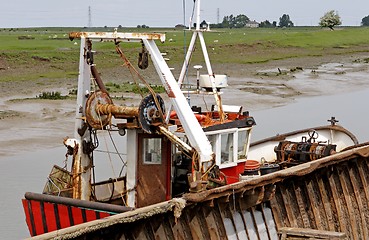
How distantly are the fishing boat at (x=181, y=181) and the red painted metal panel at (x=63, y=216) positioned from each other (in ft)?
0.05

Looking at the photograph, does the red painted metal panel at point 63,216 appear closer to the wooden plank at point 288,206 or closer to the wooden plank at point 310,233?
the wooden plank at point 310,233

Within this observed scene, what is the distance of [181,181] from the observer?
13.6 meters

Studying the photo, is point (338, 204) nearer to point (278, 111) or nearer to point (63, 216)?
point (63, 216)

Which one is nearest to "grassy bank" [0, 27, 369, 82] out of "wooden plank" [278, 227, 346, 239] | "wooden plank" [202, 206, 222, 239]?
"wooden plank" [278, 227, 346, 239]

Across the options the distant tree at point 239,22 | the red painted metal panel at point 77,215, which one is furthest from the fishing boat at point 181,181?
the distant tree at point 239,22

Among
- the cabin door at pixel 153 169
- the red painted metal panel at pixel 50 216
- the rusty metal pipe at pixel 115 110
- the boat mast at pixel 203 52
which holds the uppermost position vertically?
the boat mast at pixel 203 52

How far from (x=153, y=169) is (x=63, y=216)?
6.70ft

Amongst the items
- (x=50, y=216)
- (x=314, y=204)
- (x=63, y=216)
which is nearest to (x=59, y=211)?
(x=63, y=216)

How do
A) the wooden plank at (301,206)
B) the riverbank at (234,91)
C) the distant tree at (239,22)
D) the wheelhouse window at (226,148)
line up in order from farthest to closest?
the distant tree at (239,22) → the riverbank at (234,91) → the wheelhouse window at (226,148) → the wooden plank at (301,206)

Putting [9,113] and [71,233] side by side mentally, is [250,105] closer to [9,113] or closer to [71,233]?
[9,113]

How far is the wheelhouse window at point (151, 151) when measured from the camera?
1313 centimetres

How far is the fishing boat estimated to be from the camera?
11406 millimetres

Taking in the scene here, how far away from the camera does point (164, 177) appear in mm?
13125

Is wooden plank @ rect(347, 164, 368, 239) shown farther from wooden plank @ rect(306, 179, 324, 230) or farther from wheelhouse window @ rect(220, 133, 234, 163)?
wheelhouse window @ rect(220, 133, 234, 163)
